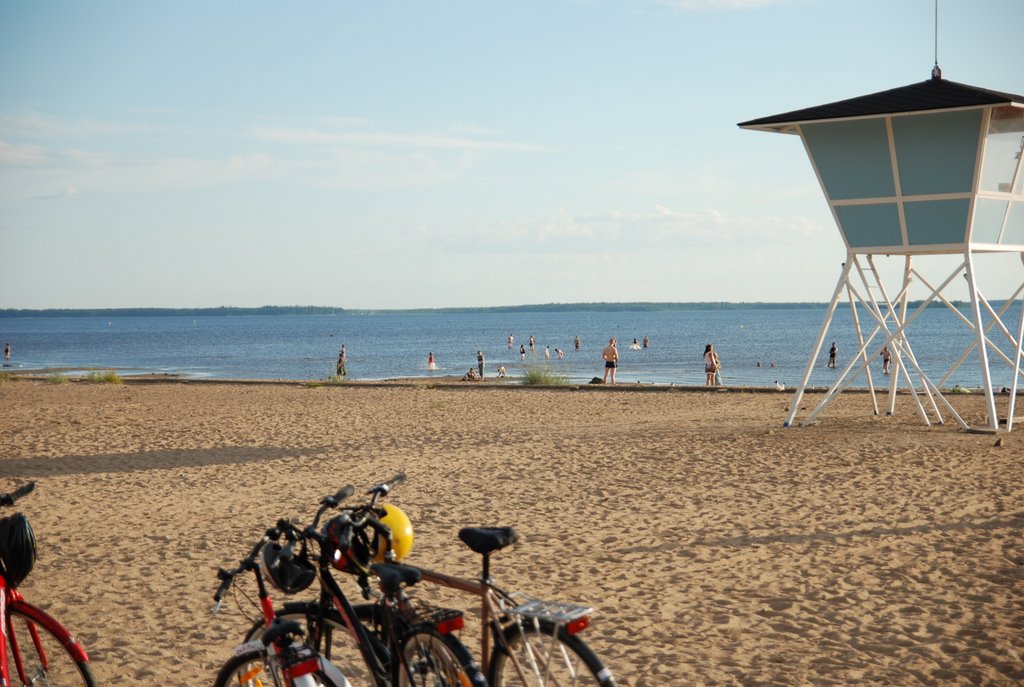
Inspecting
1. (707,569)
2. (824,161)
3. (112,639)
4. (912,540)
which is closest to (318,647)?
(112,639)

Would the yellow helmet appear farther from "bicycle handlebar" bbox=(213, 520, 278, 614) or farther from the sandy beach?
the sandy beach

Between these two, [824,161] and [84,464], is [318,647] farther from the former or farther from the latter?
[824,161]

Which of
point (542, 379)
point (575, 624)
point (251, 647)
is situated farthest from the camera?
point (542, 379)

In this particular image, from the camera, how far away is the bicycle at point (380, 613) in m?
4.12

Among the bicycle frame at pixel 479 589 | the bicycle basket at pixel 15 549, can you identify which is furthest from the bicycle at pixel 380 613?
the bicycle basket at pixel 15 549

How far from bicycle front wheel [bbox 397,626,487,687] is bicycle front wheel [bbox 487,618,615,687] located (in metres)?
0.21

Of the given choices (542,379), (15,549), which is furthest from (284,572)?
(542,379)

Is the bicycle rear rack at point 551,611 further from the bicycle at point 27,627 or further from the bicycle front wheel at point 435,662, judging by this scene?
the bicycle at point 27,627

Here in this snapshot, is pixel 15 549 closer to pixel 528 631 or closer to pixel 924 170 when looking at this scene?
pixel 528 631

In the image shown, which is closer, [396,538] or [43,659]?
[396,538]

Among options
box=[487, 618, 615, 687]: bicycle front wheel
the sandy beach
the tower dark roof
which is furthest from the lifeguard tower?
box=[487, 618, 615, 687]: bicycle front wheel

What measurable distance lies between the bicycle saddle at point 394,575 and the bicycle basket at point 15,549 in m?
1.66

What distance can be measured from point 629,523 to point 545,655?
21.4ft

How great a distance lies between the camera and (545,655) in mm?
4160
